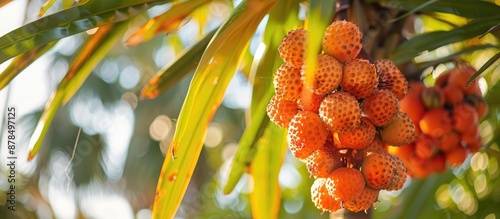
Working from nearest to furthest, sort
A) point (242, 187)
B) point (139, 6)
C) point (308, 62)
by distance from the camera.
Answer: point (308, 62)
point (139, 6)
point (242, 187)

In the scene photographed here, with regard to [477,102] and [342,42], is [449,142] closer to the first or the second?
[477,102]

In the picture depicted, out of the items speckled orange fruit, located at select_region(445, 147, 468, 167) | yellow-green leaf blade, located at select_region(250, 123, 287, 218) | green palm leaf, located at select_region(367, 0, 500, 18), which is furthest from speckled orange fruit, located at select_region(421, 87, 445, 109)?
yellow-green leaf blade, located at select_region(250, 123, 287, 218)

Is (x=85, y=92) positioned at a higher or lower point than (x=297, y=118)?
lower

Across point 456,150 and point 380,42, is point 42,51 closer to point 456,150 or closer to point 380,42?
point 380,42

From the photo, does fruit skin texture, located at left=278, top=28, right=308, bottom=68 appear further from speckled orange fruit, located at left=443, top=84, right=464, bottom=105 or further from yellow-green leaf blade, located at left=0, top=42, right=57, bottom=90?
speckled orange fruit, located at left=443, top=84, right=464, bottom=105

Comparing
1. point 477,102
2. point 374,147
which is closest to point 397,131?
point 374,147

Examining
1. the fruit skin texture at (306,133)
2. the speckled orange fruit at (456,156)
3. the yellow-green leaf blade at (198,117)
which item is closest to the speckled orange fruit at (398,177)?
the fruit skin texture at (306,133)

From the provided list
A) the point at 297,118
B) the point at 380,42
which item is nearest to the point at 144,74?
the point at 380,42
